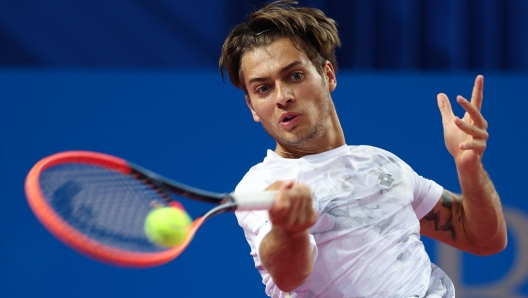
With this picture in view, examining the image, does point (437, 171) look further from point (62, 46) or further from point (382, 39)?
point (62, 46)

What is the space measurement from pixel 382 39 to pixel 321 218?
2.06 meters

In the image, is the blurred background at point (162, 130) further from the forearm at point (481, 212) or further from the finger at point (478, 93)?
the finger at point (478, 93)

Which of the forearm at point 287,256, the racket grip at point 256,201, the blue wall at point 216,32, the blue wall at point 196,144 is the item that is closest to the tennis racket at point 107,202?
the racket grip at point 256,201

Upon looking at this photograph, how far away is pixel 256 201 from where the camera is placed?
1339mm

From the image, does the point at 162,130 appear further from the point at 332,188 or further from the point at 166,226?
the point at 166,226

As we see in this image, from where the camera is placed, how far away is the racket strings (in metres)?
1.26

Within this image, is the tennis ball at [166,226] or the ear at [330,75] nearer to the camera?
the tennis ball at [166,226]

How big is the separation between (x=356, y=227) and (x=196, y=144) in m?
1.19

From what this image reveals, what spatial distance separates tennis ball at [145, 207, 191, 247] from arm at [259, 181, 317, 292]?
0.55 feet

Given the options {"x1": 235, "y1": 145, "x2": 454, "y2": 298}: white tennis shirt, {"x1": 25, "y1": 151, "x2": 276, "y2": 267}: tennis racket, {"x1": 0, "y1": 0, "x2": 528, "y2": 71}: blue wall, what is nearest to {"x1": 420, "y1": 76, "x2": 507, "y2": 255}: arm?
{"x1": 235, "y1": 145, "x2": 454, "y2": 298}: white tennis shirt

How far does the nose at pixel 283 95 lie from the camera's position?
1801 mm

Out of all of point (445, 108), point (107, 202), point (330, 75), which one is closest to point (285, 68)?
point (330, 75)

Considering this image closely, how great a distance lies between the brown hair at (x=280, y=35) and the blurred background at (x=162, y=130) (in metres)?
0.74

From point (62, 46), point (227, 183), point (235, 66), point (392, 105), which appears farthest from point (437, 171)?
point (62, 46)
